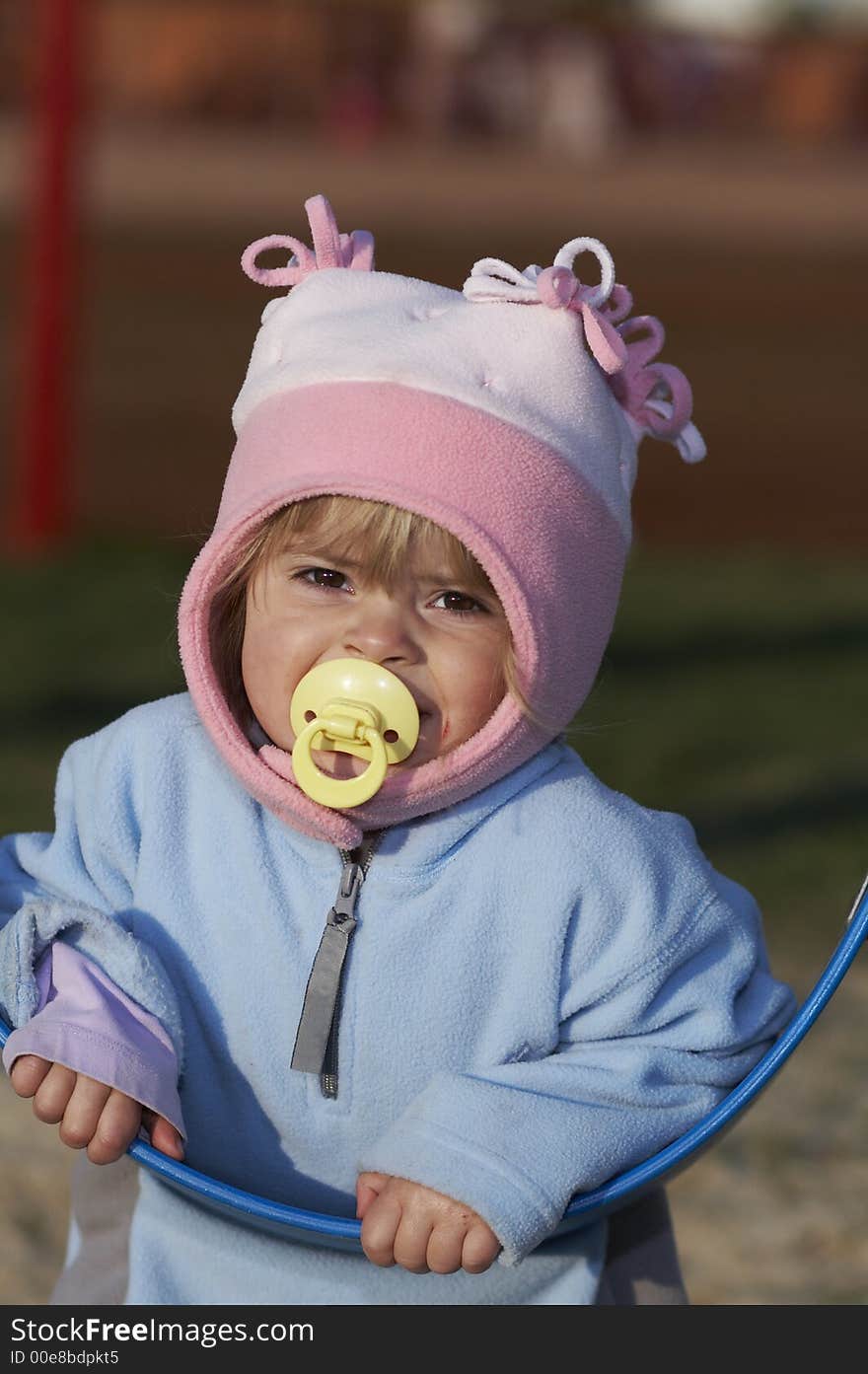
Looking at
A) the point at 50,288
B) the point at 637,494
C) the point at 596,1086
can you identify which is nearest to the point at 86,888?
the point at 596,1086

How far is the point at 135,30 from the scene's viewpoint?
3469 cm

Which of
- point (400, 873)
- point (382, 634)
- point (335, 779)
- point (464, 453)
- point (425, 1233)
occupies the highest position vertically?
point (464, 453)

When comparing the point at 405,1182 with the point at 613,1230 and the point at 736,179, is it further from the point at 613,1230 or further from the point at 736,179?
the point at 736,179

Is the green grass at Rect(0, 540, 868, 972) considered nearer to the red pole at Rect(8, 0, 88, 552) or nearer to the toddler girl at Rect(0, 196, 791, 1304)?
the red pole at Rect(8, 0, 88, 552)

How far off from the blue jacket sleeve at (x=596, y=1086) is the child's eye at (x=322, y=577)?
1.33 feet

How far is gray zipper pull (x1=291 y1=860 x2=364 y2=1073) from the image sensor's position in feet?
6.88

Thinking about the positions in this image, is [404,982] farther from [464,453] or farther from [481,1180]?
[464,453]

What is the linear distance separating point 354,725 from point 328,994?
0.29 meters

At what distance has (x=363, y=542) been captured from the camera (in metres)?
2.05

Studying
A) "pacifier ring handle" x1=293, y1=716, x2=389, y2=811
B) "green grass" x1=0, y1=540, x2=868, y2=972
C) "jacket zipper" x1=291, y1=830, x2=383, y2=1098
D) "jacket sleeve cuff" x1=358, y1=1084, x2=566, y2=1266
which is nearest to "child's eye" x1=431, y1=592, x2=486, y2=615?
"pacifier ring handle" x1=293, y1=716, x2=389, y2=811

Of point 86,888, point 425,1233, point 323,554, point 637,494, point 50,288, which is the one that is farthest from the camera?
point 637,494

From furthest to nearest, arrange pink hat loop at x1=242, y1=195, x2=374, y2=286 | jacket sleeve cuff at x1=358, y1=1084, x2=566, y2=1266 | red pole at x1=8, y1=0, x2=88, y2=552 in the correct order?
red pole at x1=8, y1=0, x2=88, y2=552
pink hat loop at x1=242, y1=195, x2=374, y2=286
jacket sleeve cuff at x1=358, y1=1084, x2=566, y2=1266

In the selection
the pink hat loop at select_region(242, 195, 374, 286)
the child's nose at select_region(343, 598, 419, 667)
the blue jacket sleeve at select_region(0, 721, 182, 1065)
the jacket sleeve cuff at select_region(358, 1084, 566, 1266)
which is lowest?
the jacket sleeve cuff at select_region(358, 1084, 566, 1266)

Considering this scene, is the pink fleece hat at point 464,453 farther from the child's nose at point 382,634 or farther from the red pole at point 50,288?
the red pole at point 50,288
